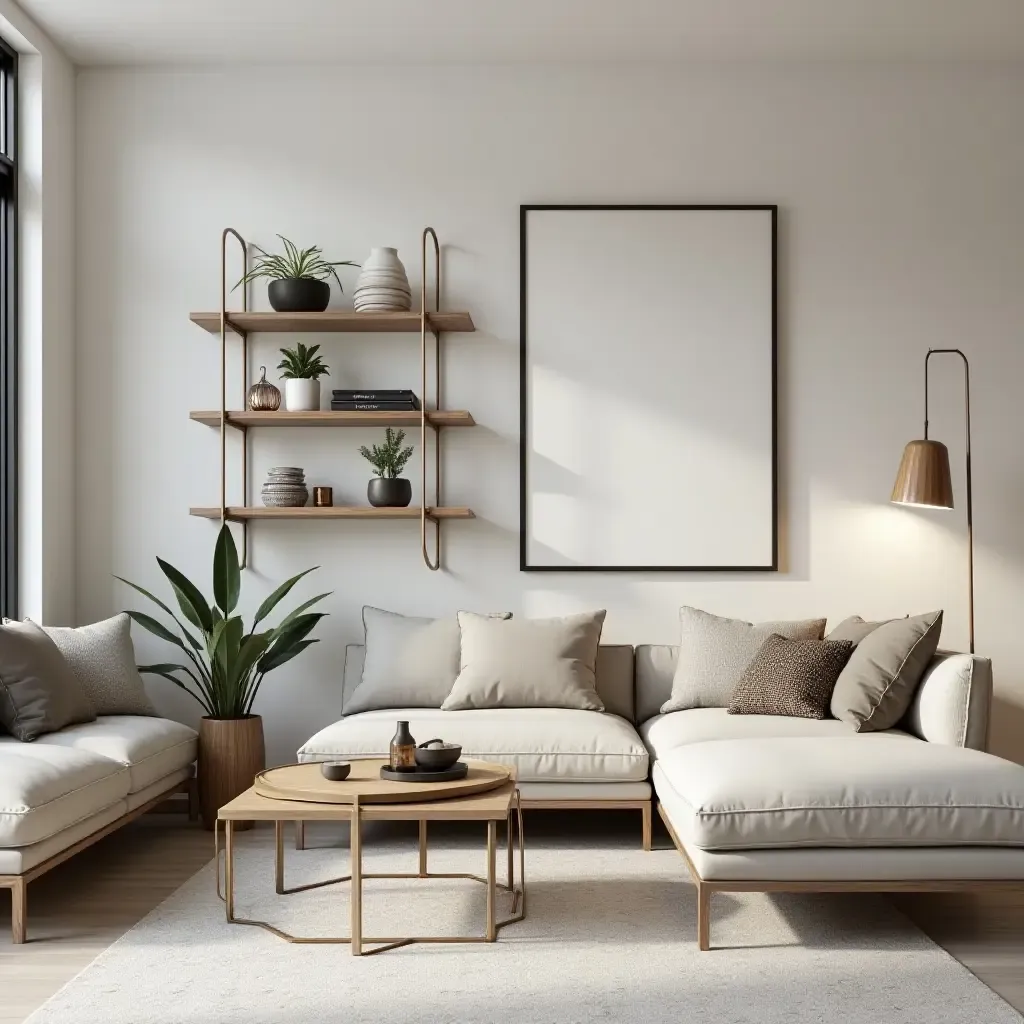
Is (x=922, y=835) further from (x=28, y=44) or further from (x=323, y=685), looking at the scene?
(x=28, y=44)

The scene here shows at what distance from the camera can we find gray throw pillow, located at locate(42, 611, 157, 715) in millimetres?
4410

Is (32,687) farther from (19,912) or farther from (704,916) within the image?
(704,916)

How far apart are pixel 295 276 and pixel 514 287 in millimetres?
939

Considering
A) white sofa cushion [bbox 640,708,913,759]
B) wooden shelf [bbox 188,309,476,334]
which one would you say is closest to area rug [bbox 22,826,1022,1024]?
white sofa cushion [bbox 640,708,913,759]

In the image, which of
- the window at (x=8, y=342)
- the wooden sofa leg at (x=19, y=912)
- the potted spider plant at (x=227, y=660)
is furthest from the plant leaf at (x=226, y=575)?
the wooden sofa leg at (x=19, y=912)

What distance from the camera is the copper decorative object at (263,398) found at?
4.97 metres

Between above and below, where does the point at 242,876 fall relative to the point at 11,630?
below

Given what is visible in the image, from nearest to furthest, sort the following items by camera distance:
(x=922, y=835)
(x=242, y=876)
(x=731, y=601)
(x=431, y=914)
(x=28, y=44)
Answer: (x=922, y=835), (x=431, y=914), (x=242, y=876), (x=28, y=44), (x=731, y=601)

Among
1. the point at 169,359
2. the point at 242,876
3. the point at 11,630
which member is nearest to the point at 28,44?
the point at 169,359

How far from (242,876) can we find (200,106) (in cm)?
Answer: 332

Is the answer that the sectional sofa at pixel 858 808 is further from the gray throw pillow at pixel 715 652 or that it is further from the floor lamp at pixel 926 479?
the floor lamp at pixel 926 479

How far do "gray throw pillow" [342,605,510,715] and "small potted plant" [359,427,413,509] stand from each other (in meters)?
0.49

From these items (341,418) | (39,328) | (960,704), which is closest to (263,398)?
(341,418)

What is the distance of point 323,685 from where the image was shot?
516cm
